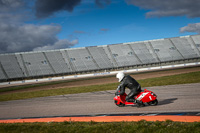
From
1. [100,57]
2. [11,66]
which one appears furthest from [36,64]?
[100,57]

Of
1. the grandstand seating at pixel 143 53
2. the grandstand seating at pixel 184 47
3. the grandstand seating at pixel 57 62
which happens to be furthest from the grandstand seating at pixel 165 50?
Result: the grandstand seating at pixel 57 62

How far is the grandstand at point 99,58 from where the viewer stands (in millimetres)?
55000

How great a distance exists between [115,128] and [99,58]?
186 feet

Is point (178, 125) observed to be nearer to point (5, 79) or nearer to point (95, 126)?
point (95, 126)

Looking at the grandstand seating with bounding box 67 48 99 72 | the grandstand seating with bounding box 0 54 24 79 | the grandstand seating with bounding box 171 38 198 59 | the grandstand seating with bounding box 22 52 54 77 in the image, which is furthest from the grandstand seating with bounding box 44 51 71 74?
the grandstand seating with bounding box 171 38 198 59

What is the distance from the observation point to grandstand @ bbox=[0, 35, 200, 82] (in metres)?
55.0

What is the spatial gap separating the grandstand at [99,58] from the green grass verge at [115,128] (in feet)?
157

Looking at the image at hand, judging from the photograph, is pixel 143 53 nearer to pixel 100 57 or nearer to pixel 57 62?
pixel 100 57

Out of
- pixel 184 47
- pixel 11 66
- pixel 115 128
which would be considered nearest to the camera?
pixel 115 128

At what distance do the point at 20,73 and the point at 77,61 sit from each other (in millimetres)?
16441

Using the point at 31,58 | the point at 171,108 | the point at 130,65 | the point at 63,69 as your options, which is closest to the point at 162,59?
the point at 130,65

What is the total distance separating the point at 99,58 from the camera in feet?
205

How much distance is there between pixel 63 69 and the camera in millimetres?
56344

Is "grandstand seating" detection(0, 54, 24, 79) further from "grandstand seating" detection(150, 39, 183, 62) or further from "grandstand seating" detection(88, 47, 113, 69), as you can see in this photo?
"grandstand seating" detection(150, 39, 183, 62)
